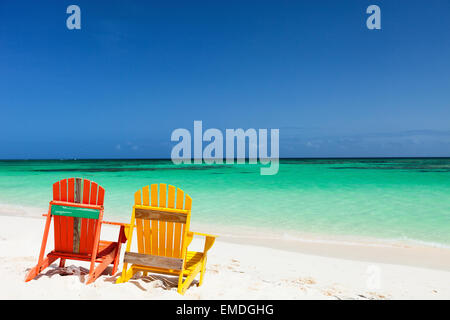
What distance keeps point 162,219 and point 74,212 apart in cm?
98

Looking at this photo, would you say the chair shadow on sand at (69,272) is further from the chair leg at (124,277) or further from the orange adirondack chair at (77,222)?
the chair leg at (124,277)

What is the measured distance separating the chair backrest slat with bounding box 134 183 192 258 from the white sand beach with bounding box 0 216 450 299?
41 cm

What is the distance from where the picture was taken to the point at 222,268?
423 cm

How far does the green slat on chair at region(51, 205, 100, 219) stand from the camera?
3289mm

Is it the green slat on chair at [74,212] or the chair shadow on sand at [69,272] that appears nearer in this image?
the green slat on chair at [74,212]

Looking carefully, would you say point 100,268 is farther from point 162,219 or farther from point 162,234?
point 162,219

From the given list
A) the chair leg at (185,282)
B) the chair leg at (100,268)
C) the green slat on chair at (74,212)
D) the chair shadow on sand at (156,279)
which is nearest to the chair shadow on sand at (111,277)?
the chair shadow on sand at (156,279)

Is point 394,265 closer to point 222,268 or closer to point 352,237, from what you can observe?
point 352,237

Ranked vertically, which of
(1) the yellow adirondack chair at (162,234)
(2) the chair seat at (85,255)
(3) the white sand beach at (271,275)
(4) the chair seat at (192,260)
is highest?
(1) the yellow adirondack chair at (162,234)

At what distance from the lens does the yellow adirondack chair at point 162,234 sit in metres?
3.21

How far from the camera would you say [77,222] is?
3391 millimetres
